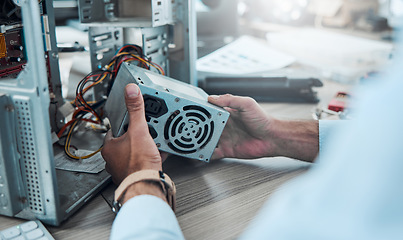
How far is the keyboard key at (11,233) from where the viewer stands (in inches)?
27.0

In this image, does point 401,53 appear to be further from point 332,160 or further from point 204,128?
point 204,128

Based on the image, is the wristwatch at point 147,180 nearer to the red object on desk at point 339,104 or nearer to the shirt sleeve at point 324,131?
the shirt sleeve at point 324,131

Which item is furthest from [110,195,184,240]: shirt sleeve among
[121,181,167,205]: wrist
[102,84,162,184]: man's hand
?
[102,84,162,184]: man's hand

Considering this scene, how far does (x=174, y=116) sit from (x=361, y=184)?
59cm

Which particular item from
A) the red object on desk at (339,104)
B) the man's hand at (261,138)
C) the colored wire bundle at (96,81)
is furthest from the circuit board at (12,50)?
the red object on desk at (339,104)

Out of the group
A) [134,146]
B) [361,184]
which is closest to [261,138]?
[134,146]

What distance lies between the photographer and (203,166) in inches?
39.1

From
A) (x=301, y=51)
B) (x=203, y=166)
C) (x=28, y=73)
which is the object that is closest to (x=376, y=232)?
(x=28, y=73)

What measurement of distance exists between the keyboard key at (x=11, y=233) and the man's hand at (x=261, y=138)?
1.59ft

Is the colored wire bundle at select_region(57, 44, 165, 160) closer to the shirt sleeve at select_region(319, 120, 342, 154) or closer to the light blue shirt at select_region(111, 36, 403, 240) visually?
the shirt sleeve at select_region(319, 120, 342, 154)

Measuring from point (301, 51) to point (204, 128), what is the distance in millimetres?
1343

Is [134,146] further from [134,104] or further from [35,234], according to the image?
[35,234]

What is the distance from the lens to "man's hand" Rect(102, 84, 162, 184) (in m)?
0.80

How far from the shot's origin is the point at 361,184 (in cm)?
31
